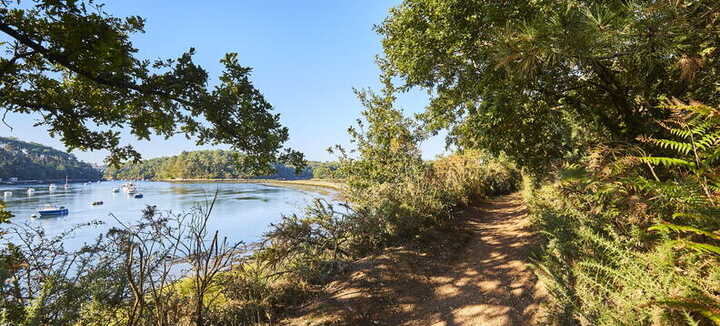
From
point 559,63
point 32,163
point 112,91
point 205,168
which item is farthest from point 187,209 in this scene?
point 32,163

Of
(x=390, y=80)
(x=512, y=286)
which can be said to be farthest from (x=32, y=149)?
(x=512, y=286)

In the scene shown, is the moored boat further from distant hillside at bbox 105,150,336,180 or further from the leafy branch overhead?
the leafy branch overhead

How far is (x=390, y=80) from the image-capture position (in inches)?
411

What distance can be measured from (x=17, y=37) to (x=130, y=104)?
4.48ft

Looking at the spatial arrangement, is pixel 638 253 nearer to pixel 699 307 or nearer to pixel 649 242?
pixel 649 242

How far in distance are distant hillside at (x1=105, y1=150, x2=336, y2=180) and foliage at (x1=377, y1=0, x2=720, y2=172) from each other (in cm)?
313

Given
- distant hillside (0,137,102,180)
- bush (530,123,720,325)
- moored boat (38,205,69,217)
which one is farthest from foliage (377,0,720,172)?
distant hillside (0,137,102,180)

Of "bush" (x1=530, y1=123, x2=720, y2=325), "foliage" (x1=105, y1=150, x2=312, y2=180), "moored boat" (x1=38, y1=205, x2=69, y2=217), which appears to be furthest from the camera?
"moored boat" (x1=38, y1=205, x2=69, y2=217)

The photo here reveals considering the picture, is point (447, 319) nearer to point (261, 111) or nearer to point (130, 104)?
point (261, 111)

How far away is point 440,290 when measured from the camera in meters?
4.27

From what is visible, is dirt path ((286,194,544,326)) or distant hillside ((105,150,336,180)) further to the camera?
distant hillside ((105,150,336,180))

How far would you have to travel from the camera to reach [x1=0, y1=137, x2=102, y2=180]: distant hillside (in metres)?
60.0

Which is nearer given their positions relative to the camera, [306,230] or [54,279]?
[54,279]

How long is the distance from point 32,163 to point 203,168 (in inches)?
2064
